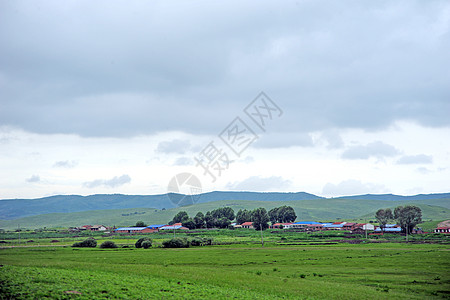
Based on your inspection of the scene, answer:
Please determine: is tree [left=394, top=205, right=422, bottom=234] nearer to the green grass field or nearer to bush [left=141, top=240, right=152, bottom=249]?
the green grass field

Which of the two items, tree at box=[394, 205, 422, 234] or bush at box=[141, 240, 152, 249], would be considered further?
tree at box=[394, 205, 422, 234]

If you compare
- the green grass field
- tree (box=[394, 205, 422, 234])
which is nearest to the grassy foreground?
the green grass field

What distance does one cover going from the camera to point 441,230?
162000mm

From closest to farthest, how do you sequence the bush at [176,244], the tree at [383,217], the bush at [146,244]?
1. the bush at [146,244]
2. the bush at [176,244]
3. the tree at [383,217]

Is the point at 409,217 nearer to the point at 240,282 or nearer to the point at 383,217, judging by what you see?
the point at 383,217

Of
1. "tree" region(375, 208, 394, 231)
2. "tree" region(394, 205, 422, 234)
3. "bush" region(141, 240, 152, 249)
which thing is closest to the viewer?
"bush" region(141, 240, 152, 249)

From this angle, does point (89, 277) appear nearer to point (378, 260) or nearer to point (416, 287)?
point (416, 287)

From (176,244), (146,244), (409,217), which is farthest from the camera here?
(409,217)

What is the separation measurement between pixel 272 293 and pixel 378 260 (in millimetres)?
35398

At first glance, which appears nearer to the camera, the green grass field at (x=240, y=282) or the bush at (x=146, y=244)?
the green grass field at (x=240, y=282)

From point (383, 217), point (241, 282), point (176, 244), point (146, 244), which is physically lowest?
point (176, 244)

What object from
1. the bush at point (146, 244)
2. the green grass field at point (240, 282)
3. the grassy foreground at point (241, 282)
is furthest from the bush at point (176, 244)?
the grassy foreground at point (241, 282)

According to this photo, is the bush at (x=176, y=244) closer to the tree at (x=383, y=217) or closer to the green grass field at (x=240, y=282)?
the green grass field at (x=240, y=282)

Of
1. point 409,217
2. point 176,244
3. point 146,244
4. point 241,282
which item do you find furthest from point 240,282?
point 409,217
